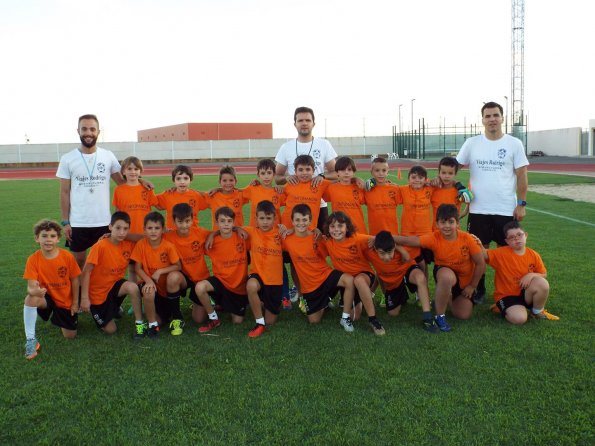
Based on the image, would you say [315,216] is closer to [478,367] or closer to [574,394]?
[478,367]

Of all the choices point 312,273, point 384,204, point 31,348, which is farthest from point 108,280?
point 384,204

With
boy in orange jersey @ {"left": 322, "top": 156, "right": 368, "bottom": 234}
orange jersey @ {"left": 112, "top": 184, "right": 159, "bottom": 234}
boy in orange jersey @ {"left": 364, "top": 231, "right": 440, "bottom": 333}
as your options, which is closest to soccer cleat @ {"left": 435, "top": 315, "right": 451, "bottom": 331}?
boy in orange jersey @ {"left": 364, "top": 231, "right": 440, "bottom": 333}

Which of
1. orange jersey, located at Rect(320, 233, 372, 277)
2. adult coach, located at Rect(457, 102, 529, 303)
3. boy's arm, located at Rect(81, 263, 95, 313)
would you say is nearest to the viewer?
boy's arm, located at Rect(81, 263, 95, 313)

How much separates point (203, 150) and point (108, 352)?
44071 mm

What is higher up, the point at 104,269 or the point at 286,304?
the point at 104,269

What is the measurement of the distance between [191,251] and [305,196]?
48.0 inches

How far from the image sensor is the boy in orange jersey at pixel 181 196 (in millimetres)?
5141

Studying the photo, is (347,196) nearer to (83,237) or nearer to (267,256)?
(267,256)

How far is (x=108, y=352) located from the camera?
3.91 meters

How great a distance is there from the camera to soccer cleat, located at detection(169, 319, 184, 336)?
14.1 ft

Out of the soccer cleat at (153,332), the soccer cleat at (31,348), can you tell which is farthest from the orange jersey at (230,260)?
the soccer cleat at (31,348)

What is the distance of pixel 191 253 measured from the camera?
472 centimetres

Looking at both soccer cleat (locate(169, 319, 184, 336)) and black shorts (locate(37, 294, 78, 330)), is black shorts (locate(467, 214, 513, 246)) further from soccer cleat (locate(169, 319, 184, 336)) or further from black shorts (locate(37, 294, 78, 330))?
black shorts (locate(37, 294, 78, 330))

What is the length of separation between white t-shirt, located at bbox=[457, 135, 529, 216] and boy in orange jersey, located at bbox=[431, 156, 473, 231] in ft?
0.64
